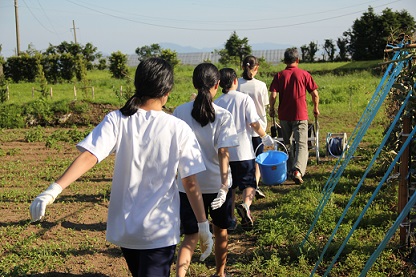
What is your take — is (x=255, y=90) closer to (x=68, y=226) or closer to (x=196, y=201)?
(x=68, y=226)

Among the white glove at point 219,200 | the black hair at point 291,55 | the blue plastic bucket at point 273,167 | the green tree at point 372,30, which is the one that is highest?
the green tree at point 372,30

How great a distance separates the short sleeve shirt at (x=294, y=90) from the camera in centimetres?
705

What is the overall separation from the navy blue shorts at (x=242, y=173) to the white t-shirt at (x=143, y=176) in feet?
7.46

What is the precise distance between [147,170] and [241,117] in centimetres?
Answer: 238

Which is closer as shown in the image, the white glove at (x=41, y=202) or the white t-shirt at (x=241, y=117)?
the white glove at (x=41, y=202)

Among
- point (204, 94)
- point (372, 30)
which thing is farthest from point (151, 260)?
point (372, 30)

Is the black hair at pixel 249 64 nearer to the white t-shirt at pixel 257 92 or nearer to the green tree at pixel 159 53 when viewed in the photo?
the white t-shirt at pixel 257 92

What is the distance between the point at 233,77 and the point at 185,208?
1.72 metres

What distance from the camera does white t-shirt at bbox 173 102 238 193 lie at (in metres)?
3.67

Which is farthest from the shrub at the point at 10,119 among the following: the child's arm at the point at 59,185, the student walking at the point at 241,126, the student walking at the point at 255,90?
the child's arm at the point at 59,185

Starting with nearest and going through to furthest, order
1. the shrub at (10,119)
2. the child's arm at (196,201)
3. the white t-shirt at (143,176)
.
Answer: the white t-shirt at (143,176) < the child's arm at (196,201) < the shrub at (10,119)

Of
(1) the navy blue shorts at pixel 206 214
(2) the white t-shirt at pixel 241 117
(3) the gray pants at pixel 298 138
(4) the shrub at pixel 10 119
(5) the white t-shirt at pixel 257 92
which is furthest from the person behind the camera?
(4) the shrub at pixel 10 119

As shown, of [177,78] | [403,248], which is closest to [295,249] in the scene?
[403,248]

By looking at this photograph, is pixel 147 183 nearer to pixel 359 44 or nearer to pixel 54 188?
pixel 54 188
